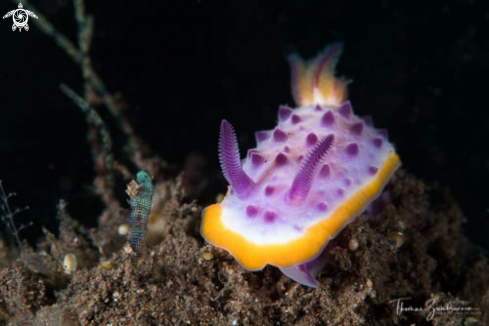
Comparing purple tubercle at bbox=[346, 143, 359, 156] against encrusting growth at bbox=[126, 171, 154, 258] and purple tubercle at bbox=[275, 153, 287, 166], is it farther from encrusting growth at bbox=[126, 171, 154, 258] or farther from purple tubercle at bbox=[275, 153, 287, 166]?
encrusting growth at bbox=[126, 171, 154, 258]

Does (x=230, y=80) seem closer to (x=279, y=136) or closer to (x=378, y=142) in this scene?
(x=279, y=136)

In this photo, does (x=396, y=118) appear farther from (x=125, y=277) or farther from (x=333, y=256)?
(x=125, y=277)

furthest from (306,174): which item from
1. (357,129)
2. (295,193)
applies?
(357,129)

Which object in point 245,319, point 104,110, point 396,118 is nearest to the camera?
point 245,319

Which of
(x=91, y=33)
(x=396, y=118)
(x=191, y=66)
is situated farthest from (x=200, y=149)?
(x=396, y=118)

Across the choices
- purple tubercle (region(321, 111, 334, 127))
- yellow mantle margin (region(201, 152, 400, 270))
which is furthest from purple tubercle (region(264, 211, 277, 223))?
purple tubercle (region(321, 111, 334, 127))

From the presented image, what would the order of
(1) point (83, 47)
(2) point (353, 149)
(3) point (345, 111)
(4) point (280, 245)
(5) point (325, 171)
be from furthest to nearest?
1. (1) point (83, 47)
2. (3) point (345, 111)
3. (2) point (353, 149)
4. (5) point (325, 171)
5. (4) point (280, 245)

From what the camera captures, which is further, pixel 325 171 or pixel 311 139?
pixel 311 139
